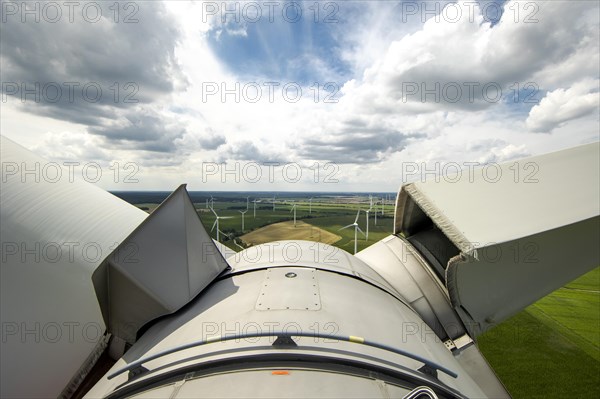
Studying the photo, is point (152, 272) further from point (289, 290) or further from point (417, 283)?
point (417, 283)

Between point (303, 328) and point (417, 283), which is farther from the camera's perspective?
point (417, 283)

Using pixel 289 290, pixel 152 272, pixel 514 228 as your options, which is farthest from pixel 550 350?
pixel 152 272

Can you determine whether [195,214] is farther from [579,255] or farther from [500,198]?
[579,255]

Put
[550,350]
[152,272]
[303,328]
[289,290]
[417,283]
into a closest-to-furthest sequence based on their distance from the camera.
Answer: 1. [303,328]
2. [289,290]
3. [152,272]
4. [417,283]
5. [550,350]

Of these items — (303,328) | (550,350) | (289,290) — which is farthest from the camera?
(550,350)

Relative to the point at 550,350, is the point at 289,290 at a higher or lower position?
higher

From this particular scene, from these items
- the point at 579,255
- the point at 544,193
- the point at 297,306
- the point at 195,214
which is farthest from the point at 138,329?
the point at 579,255

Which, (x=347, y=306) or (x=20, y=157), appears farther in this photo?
(x=20, y=157)

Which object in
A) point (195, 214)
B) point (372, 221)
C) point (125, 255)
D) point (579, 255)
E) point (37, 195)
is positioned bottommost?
point (372, 221)

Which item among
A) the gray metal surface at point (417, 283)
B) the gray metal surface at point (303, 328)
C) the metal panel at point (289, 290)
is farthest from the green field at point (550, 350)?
the metal panel at point (289, 290)
